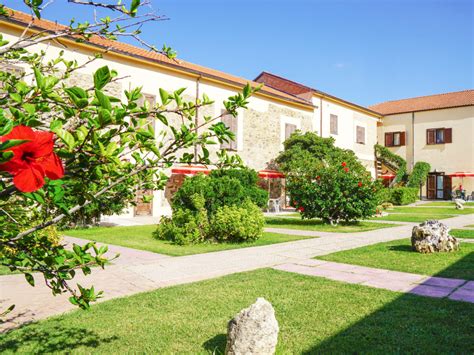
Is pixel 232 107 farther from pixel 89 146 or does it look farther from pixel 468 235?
pixel 468 235

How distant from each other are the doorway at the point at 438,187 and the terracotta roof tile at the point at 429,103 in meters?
5.70

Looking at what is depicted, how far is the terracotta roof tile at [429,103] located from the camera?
31.5 m

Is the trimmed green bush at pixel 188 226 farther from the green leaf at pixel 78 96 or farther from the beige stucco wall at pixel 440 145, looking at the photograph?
the beige stucco wall at pixel 440 145

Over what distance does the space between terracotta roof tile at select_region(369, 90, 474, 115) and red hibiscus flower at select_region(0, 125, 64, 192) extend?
35.0 metres

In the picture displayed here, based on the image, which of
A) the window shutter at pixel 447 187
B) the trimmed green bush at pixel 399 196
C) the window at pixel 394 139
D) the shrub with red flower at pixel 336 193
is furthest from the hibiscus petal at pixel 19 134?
the window at pixel 394 139

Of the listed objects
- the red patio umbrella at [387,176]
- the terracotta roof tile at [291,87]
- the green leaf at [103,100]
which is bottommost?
the green leaf at [103,100]

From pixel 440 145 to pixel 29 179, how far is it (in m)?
35.6

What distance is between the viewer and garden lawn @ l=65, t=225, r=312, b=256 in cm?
869

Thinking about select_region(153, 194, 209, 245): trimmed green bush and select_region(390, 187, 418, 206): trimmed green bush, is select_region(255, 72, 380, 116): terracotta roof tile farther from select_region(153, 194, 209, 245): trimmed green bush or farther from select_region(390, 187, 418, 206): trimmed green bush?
select_region(153, 194, 209, 245): trimmed green bush

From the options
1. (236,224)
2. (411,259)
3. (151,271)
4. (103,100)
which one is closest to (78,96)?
(103,100)

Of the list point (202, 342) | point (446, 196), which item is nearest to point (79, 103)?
point (202, 342)

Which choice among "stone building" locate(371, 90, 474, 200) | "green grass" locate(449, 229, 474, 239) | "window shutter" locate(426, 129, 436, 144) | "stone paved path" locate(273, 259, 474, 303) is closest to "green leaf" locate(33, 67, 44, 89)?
"stone paved path" locate(273, 259, 474, 303)

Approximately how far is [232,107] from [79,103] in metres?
0.90

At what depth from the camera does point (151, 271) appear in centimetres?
649
